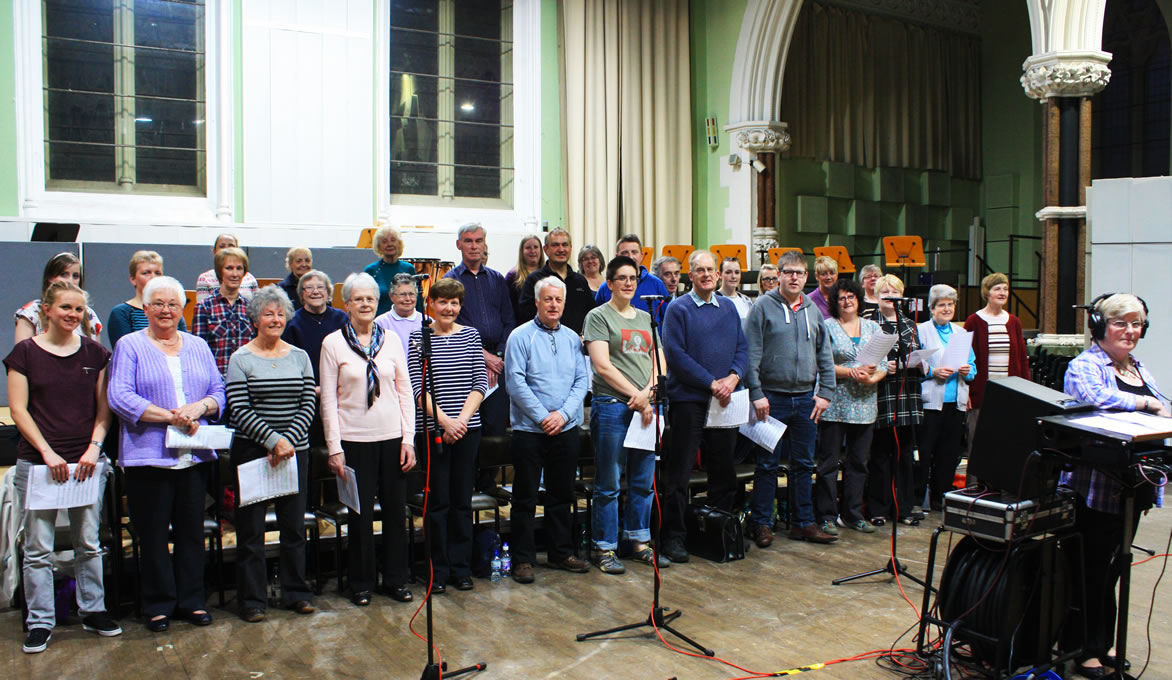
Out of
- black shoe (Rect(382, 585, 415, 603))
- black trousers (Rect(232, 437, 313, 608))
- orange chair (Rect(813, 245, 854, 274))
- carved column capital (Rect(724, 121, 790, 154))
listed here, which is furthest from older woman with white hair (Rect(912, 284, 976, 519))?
carved column capital (Rect(724, 121, 790, 154))

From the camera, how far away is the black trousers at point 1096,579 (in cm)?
322

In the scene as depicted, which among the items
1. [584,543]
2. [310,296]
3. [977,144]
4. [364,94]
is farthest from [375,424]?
[977,144]

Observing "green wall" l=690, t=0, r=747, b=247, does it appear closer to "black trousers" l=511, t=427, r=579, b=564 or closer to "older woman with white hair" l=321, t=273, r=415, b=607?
"black trousers" l=511, t=427, r=579, b=564

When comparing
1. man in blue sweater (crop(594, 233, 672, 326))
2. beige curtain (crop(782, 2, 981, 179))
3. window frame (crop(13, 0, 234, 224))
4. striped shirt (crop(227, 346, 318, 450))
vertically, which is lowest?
striped shirt (crop(227, 346, 318, 450))

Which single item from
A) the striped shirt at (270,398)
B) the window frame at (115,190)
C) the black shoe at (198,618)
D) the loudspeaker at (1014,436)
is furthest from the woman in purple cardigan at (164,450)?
the window frame at (115,190)

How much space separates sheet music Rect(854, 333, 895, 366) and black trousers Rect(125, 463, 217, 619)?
11.0 feet

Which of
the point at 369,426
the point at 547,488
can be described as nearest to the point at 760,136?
the point at 547,488

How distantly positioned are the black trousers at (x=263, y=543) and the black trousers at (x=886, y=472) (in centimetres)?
324

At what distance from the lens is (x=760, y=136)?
11.6 metres

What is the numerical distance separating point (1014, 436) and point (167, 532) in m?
3.18

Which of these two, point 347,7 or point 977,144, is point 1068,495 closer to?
point 347,7

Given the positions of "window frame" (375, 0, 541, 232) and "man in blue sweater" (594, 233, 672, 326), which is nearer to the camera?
"man in blue sweater" (594, 233, 672, 326)

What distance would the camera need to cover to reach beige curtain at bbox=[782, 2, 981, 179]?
1303 centimetres

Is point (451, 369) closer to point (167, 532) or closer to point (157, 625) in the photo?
point (167, 532)
